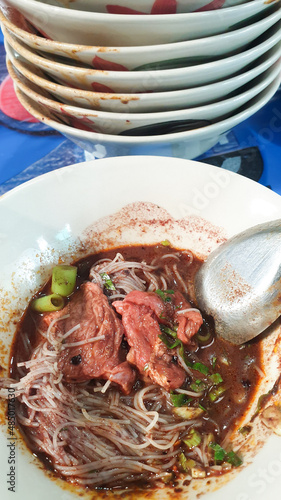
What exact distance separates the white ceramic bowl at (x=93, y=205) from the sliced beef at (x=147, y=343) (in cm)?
42

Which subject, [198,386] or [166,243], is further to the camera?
[166,243]

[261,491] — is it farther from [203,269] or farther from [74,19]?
[74,19]

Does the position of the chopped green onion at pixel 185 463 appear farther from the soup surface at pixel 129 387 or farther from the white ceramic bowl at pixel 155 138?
the white ceramic bowl at pixel 155 138

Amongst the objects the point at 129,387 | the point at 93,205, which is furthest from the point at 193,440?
the point at 93,205

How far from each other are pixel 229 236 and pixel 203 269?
22 cm

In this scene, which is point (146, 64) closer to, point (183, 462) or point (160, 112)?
point (160, 112)

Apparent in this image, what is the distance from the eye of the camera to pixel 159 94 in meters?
1.84

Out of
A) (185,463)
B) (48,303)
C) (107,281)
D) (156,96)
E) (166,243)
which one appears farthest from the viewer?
(166,243)

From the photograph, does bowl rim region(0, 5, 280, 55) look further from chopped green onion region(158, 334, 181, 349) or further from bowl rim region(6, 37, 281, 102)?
chopped green onion region(158, 334, 181, 349)

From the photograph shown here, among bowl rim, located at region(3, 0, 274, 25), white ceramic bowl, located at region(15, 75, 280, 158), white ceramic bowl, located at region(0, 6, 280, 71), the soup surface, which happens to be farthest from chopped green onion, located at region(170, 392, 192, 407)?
bowl rim, located at region(3, 0, 274, 25)

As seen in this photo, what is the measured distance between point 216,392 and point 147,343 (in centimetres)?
37

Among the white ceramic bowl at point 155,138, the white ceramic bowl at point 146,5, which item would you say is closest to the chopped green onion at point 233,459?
the white ceramic bowl at point 155,138

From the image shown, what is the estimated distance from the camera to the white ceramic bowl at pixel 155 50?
170 cm

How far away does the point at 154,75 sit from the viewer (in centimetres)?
177
